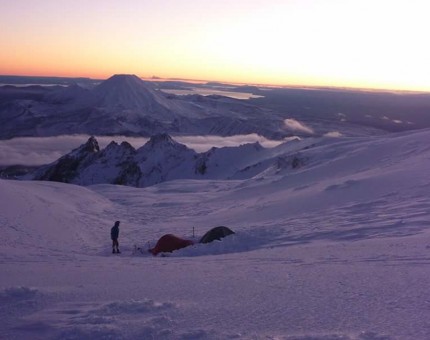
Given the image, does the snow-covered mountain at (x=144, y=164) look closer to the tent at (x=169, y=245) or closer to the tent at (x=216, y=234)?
the tent at (x=169, y=245)

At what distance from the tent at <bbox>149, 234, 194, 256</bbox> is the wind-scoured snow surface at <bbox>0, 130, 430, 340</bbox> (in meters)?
0.60

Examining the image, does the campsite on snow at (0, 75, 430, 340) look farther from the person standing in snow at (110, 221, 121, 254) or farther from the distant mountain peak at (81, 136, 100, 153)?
the distant mountain peak at (81, 136, 100, 153)

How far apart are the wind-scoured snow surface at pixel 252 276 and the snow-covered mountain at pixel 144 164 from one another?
89.8 m

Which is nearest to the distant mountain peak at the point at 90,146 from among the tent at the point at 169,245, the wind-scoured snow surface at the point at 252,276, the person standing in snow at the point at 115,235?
the wind-scoured snow surface at the point at 252,276

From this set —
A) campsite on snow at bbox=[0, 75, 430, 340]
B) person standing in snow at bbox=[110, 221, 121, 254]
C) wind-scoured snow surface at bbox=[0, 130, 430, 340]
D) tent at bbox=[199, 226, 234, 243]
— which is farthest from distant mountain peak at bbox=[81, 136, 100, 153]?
tent at bbox=[199, 226, 234, 243]

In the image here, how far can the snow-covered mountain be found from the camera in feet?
386

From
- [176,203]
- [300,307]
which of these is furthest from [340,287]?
[176,203]

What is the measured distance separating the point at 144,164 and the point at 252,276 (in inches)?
5306

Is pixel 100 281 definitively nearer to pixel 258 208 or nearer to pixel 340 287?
pixel 340 287

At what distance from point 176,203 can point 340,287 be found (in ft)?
86.7

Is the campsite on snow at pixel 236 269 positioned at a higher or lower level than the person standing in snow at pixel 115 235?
higher

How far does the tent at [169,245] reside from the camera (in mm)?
16344

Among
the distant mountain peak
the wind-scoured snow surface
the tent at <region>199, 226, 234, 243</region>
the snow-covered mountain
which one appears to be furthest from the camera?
the distant mountain peak

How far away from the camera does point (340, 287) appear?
24.1 feet
